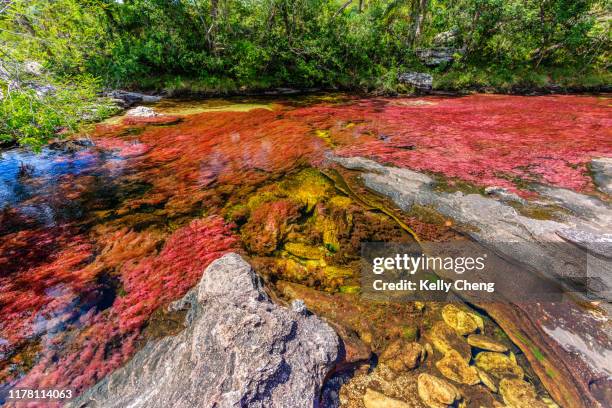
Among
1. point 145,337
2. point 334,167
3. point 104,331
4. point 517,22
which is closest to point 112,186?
point 104,331

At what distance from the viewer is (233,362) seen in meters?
2.54

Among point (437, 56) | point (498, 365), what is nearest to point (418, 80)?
point (437, 56)

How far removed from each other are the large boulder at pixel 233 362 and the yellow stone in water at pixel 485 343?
182 centimetres

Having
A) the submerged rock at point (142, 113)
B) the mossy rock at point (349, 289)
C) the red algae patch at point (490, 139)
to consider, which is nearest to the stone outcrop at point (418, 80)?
the red algae patch at point (490, 139)

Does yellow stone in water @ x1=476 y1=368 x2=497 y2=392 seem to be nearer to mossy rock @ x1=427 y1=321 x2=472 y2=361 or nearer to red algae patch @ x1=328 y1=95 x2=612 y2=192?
mossy rock @ x1=427 y1=321 x2=472 y2=361

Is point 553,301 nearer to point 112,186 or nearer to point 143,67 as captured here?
point 112,186

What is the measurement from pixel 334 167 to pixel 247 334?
5701 millimetres

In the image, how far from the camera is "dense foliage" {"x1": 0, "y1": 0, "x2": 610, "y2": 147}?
17.5 m

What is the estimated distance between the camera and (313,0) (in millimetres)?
Answer: 18969

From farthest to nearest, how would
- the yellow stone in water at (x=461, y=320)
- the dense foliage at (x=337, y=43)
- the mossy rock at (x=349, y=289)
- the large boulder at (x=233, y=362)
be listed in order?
the dense foliage at (x=337, y=43) < the mossy rock at (x=349, y=289) < the yellow stone in water at (x=461, y=320) < the large boulder at (x=233, y=362)

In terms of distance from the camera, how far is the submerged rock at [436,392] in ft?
9.08

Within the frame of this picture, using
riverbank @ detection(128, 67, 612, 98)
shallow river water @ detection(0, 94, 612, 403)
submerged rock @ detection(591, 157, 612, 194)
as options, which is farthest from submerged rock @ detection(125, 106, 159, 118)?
submerged rock @ detection(591, 157, 612, 194)

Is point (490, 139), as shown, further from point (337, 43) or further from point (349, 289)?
point (337, 43)

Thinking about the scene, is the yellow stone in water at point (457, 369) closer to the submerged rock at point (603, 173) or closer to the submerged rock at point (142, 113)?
the submerged rock at point (603, 173)
